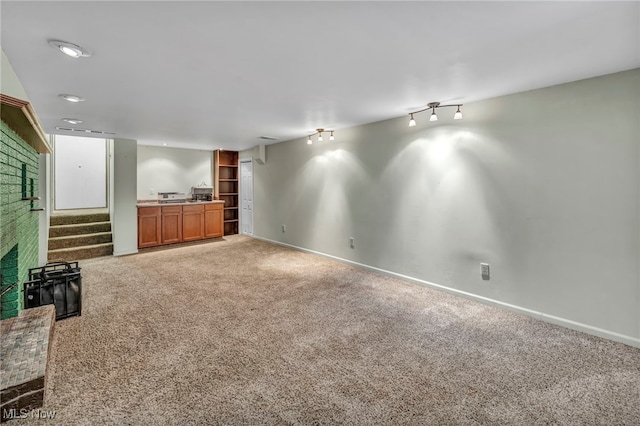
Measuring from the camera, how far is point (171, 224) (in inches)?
244

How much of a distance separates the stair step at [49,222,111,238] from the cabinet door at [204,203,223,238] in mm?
1856

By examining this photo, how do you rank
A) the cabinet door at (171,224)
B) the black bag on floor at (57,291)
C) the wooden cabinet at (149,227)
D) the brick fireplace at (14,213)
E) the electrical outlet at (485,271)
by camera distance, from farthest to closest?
the cabinet door at (171,224) → the wooden cabinet at (149,227) → the electrical outlet at (485,271) → the black bag on floor at (57,291) → the brick fireplace at (14,213)

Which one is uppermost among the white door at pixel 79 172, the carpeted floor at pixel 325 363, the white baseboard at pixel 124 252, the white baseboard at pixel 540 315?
the white door at pixel 79 172

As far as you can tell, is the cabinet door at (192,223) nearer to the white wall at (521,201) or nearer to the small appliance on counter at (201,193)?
the small appliance on counter at (201,193)

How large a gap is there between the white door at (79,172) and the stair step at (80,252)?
1698mm

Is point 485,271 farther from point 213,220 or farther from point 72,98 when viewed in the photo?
point 213,220

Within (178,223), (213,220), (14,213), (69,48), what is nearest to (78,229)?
(178,223)

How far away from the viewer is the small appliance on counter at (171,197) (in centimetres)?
637

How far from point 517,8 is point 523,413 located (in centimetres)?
223

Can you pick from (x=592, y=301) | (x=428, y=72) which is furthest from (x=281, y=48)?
(x=592, y=301)

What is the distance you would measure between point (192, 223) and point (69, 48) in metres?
4.97

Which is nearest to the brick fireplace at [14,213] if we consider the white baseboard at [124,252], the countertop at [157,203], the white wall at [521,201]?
the white baseboard at [124,252]

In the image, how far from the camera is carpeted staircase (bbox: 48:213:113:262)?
5039 mm

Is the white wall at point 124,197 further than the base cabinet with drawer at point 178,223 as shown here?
No
